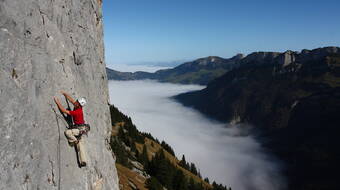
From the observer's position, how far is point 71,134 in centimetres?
1747

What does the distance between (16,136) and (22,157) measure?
108cm

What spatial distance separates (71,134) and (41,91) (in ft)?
10.5

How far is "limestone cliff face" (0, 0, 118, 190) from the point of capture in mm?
13688

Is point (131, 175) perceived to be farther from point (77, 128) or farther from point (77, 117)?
point (77, 117)

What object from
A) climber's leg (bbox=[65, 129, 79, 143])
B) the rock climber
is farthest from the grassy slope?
climber's leg (bbox=[65, 129, 79, 143])

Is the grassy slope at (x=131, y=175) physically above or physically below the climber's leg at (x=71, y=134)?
below

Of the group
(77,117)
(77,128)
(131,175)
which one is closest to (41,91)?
(77,117)

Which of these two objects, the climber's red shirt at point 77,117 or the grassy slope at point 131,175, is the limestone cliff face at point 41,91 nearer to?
the climber's red shirt at point 77,117

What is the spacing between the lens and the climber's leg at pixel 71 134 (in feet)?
57.1

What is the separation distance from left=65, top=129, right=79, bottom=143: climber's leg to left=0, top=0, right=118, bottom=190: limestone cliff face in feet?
1.13

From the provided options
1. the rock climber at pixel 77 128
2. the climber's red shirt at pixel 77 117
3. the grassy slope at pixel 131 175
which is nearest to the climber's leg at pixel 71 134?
the rock climber at pixel 77 128

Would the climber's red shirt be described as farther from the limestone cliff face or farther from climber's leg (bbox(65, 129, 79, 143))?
the limestone cliff face

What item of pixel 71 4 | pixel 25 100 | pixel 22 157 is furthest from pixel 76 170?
→ pixel 71 4

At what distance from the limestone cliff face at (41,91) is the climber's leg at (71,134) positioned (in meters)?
0.34
